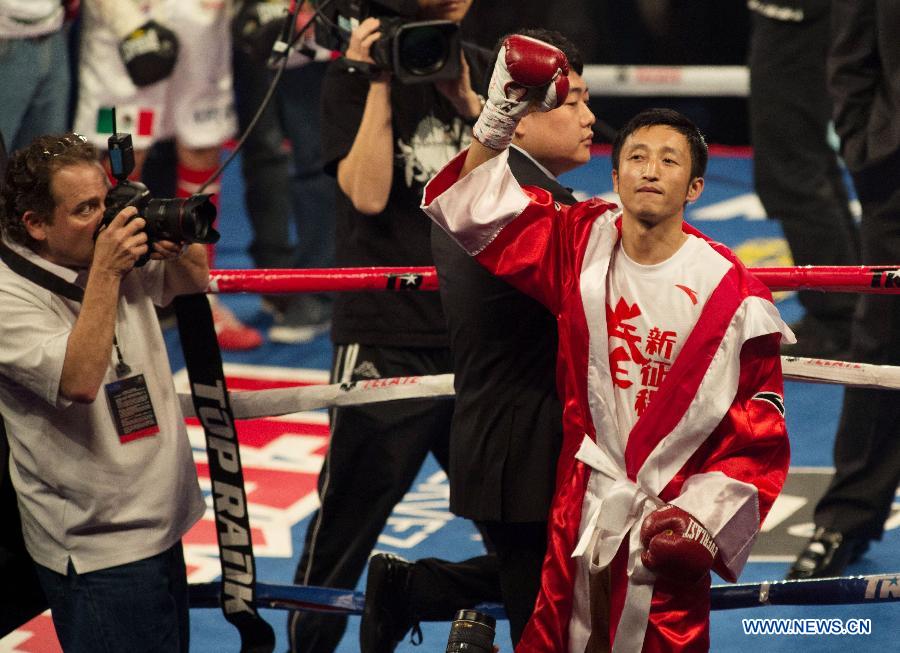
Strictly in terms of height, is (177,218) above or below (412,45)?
below

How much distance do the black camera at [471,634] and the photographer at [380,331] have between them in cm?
91

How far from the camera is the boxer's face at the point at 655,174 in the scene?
243 cm

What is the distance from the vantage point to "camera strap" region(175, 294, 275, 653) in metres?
2.92

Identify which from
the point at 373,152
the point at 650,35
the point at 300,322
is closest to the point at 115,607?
the point at 373,152

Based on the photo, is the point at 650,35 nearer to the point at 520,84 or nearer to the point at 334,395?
the point at 334,395

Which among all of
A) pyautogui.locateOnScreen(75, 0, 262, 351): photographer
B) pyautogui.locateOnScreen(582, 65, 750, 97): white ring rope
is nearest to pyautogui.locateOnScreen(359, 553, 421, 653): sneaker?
pyautogui.locateOnScreen(75, 0, 262, 351): photographer

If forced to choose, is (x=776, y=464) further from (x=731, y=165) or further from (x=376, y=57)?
(x=731, y=165)

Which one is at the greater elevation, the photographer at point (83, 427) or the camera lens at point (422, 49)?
the camera lens at point (422, 49)

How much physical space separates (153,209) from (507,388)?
731mm

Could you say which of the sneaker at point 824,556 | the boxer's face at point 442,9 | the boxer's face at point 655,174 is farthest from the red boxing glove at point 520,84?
the sneaker at point 824,556

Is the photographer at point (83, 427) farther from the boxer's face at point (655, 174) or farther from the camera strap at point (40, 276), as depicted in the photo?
the boxer's face at point (655, 174)

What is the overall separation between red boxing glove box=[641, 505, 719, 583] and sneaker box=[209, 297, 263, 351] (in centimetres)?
381

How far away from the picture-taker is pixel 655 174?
2.43 metres

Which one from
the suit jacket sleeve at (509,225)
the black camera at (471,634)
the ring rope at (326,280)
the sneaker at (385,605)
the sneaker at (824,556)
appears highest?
the suit jacket sleeve at (509,225)
